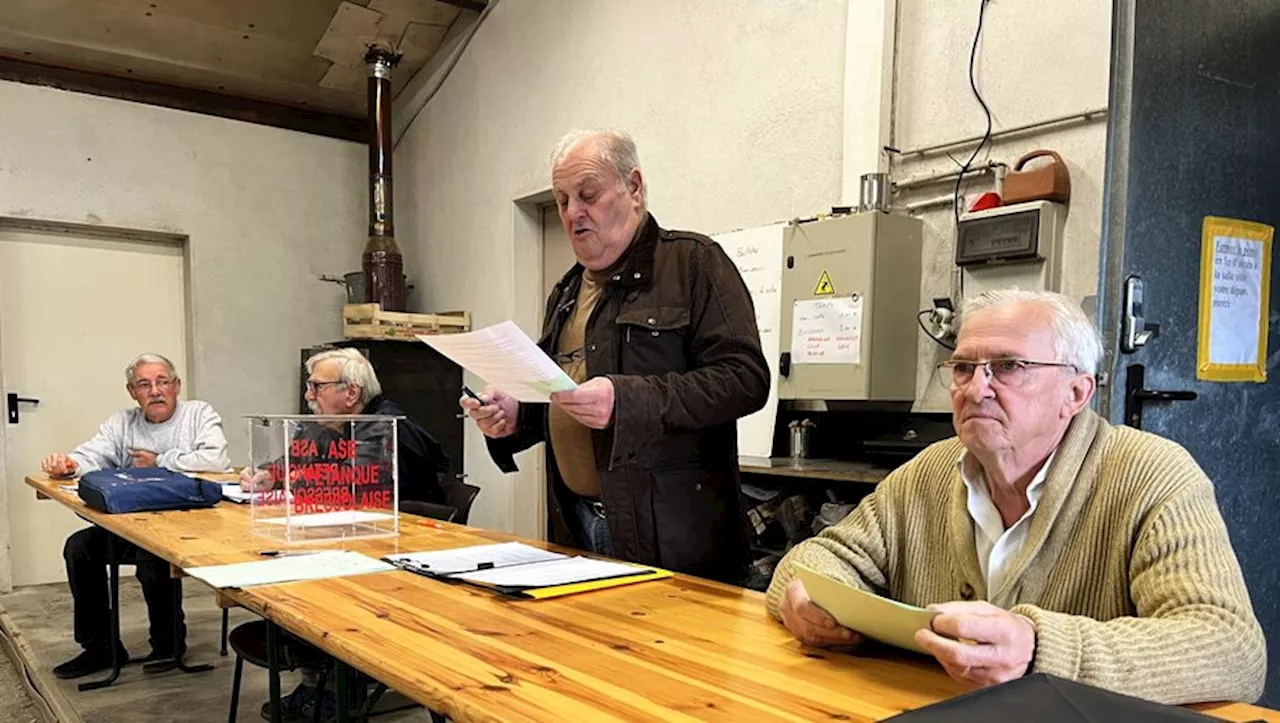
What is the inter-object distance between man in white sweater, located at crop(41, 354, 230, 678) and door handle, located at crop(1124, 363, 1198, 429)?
124 inches

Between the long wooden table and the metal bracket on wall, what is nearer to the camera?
the long wooden table

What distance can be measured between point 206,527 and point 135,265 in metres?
Result: 3.81

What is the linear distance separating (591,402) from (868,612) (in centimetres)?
60

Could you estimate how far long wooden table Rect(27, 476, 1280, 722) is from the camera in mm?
858

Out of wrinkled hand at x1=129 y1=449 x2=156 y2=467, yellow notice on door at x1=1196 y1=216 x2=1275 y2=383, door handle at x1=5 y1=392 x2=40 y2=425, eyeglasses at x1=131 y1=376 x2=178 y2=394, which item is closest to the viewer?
yellow notice on door at x1=1196 y1=216 x2=1275 y2=383

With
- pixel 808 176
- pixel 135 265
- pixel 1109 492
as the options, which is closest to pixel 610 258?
pixel 1109 492

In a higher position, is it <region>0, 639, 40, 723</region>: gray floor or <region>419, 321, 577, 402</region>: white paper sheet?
<region>419, 321, 577, 402</region>: white paper sheet

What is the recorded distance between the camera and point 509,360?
1351mm

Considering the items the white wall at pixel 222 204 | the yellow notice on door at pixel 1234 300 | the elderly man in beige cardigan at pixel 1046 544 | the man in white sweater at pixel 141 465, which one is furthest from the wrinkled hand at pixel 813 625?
the white wall at pixel 222 204

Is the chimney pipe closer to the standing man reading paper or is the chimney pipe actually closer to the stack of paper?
the standing man reading paper

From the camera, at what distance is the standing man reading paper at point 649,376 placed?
5.31ft

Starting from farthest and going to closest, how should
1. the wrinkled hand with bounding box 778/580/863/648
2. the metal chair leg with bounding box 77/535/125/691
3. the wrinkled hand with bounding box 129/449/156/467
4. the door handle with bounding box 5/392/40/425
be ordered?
the door handle with bounding box 5/392/40/425
the wrinkled hand with bounding box 129/449/156/467
the metal chair leg with bounding box 77/535/125/691
the wrinkled hand with bounding box 778/580/863/648

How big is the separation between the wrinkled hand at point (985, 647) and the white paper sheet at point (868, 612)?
0.10ft

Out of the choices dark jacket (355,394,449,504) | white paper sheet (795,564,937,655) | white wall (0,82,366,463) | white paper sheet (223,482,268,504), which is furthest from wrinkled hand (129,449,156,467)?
white paper sheet (795,564,937,655)
